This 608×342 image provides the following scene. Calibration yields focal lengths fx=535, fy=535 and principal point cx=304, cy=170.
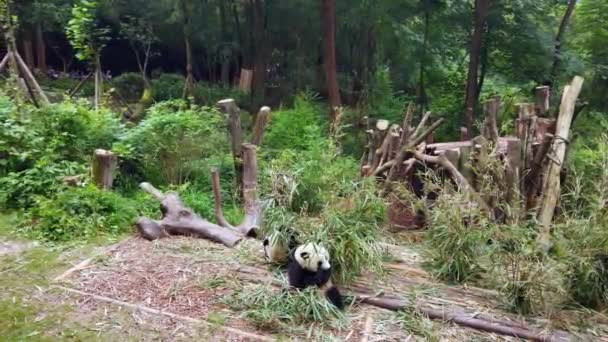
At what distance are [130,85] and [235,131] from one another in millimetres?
7722

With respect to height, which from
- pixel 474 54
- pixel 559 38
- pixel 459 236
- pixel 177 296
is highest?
pixel 559 38

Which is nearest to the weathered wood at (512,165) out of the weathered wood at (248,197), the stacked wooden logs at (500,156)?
the stacked wooden logs at (500,156)

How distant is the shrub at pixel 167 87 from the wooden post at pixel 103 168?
19.0ft

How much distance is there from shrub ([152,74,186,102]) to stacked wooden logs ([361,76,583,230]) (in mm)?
6355

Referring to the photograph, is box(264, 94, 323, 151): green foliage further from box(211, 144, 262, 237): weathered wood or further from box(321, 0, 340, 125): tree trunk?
box(211, 144, 262, 237): weathered wood

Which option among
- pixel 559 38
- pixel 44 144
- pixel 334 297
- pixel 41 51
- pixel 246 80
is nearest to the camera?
pixel 334 297

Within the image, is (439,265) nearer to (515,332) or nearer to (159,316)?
(515,332)

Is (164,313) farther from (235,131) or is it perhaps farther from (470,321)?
(235,131)

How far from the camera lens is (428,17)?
9.17 m

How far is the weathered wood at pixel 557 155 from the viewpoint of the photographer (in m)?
4.05

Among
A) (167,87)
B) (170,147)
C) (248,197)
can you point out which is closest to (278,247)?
(248,197)

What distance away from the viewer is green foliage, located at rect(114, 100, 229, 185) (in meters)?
5.32

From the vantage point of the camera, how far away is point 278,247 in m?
3.46

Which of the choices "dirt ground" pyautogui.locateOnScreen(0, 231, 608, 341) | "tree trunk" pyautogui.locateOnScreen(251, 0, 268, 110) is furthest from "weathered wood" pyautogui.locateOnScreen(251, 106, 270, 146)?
"tree trunk" pyautogui.locateOnScreen(251, 0, 268, 110)
